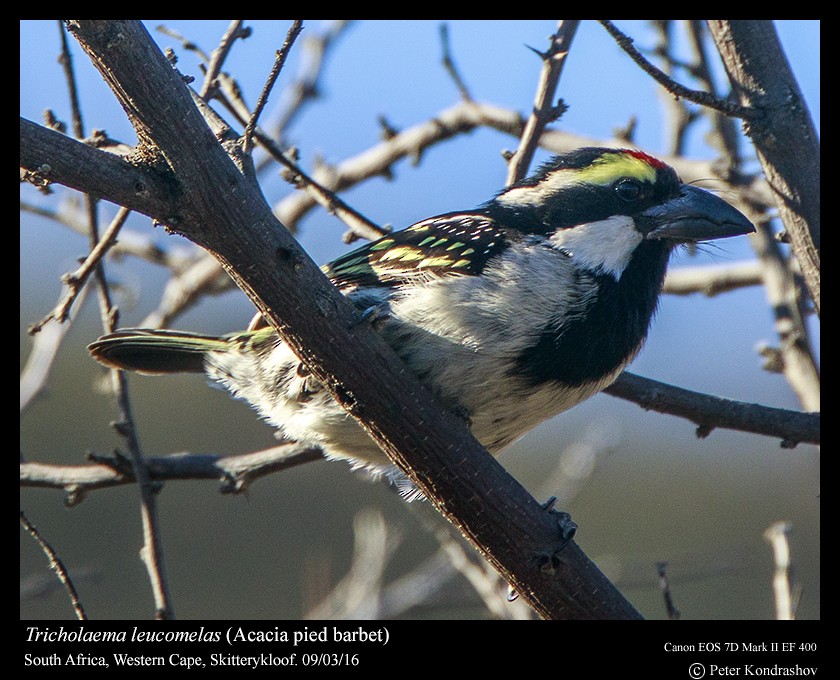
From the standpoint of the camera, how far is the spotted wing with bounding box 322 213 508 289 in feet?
11.8

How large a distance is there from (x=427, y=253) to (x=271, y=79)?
955mm

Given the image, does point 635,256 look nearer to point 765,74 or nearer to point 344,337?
point 765,74

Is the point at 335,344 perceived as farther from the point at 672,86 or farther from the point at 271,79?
the point at 672,86

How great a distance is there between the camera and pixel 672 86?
10.7ft

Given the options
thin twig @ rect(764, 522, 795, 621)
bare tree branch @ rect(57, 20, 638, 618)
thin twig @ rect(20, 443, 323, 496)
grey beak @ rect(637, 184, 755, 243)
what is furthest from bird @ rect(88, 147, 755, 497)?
thin twig @ rect(764, 522, 795, 621)

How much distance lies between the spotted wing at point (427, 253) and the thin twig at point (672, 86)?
0.77m

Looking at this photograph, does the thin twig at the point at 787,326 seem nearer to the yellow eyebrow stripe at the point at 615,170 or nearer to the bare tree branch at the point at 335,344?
the yellow eyebrow stripe at the point at 615,170

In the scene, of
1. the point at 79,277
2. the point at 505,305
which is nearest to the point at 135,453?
the point at 79,277

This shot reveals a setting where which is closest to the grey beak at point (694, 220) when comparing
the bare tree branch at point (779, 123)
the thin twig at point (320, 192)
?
the bare tree branch at point (779, 123)

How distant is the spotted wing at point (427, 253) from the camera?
3.61 metres

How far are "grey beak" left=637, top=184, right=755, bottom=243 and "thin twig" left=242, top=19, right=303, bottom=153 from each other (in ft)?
5.03
